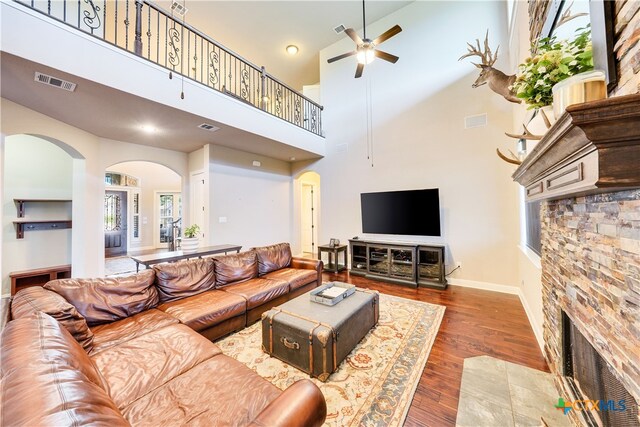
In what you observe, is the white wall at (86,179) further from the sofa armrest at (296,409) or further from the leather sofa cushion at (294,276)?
the sofa armrest at (296,409)

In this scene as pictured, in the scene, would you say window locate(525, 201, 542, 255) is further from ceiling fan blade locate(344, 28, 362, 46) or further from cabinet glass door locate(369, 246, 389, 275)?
ceiling fan blade locate(344, 28, 362, 46)

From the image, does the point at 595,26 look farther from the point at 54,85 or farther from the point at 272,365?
the point at 54,85

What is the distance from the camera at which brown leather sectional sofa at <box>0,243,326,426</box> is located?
0.83 metres

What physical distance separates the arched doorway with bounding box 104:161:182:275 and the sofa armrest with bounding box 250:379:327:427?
833 centimetres

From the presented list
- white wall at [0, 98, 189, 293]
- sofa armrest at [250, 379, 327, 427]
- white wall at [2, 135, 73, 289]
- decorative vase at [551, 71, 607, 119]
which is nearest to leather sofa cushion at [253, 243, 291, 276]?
sofa armrest at [250, 379, 327, 427]

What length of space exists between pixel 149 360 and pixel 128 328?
69cm

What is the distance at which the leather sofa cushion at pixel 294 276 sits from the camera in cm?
340

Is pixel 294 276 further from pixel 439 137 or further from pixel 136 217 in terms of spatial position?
pixel 136 217

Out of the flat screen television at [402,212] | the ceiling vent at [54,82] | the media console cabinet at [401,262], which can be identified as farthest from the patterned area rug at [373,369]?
the ceiling vent at [54,82]

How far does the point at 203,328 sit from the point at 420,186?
170 inches

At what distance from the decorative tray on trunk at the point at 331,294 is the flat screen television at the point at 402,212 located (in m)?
2.43

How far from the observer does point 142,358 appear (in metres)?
1.58

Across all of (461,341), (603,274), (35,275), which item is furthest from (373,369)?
(35,275)

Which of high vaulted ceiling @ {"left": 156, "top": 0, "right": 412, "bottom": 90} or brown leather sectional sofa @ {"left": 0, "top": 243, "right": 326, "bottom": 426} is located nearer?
brown leather sectional sofa @ {"left": 0, "top": 243, "right": 326, "bottom": 426}
